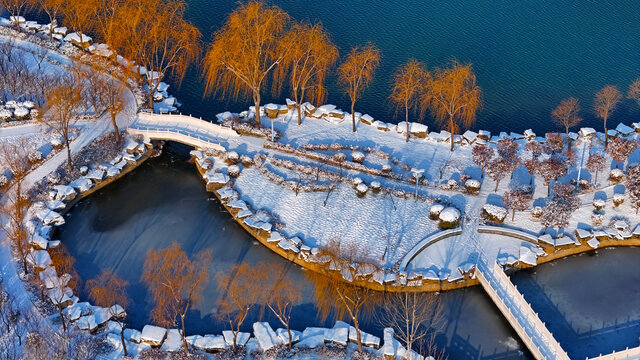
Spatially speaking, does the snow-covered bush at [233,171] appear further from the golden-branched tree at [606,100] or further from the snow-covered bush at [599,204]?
the golden-branched tree at [606,100]

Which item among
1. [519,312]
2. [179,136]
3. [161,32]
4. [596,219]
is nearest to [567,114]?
[596,219]

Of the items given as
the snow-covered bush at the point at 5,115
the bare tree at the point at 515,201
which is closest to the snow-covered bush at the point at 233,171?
the snow-covered bush at the point at 5,115

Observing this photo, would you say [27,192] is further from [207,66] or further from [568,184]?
[568,184]

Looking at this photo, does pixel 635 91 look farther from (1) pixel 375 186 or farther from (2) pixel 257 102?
(2) pixel 257 102

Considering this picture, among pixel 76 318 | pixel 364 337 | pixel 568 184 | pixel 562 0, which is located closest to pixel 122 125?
pixel 76 318

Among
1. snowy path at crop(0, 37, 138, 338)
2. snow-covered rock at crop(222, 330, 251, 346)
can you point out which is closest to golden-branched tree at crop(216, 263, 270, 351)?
snow-covered rock at crop(222, 330, 251, 346)
